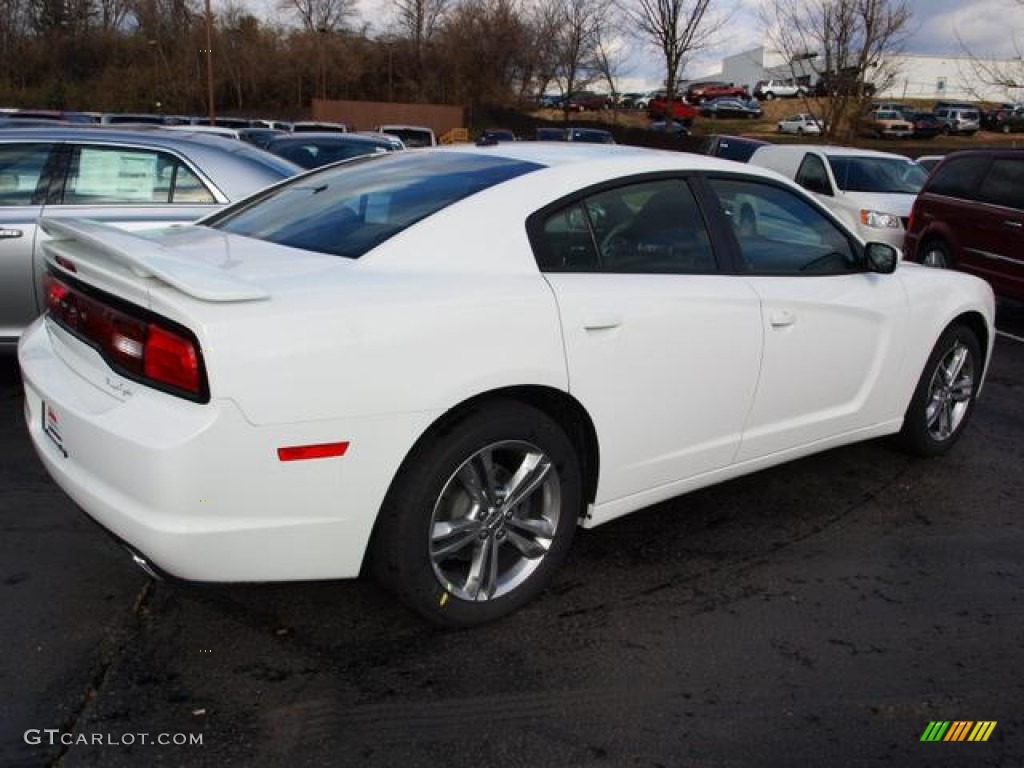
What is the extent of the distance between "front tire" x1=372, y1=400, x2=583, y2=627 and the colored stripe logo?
1.24 metres

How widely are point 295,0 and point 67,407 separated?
69187 mm

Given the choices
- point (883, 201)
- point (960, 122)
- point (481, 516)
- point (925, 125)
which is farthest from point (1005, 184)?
point (960, 122)

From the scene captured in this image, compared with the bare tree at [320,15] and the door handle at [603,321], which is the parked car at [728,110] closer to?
the bare tree at [320,15]

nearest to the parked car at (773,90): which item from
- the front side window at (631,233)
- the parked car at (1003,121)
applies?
the parked car at (1003,121)

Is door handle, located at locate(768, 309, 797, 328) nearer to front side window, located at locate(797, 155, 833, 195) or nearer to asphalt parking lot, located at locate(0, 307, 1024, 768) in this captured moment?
asphalt parking lot, located at locate(0, 307, 1024, 768)

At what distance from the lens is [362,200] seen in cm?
342

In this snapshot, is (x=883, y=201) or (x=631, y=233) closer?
(x=631, y=233)

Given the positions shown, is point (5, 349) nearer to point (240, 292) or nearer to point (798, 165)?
point (240, 292)

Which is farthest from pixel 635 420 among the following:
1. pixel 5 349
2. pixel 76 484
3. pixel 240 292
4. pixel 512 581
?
pixel 5 349

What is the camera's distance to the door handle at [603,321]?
300 centimetres

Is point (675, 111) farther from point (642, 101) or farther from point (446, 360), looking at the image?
point (446, 360)

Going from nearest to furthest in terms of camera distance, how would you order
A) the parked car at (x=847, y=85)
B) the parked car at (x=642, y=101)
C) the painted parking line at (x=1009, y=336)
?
the painted parking line at (x=1009, y=336)
the parked car at (x=847, y=85)
the parked car at (x=642, y=101)

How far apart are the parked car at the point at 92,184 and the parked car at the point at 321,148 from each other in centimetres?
693

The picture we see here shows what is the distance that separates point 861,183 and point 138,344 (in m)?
11.8
